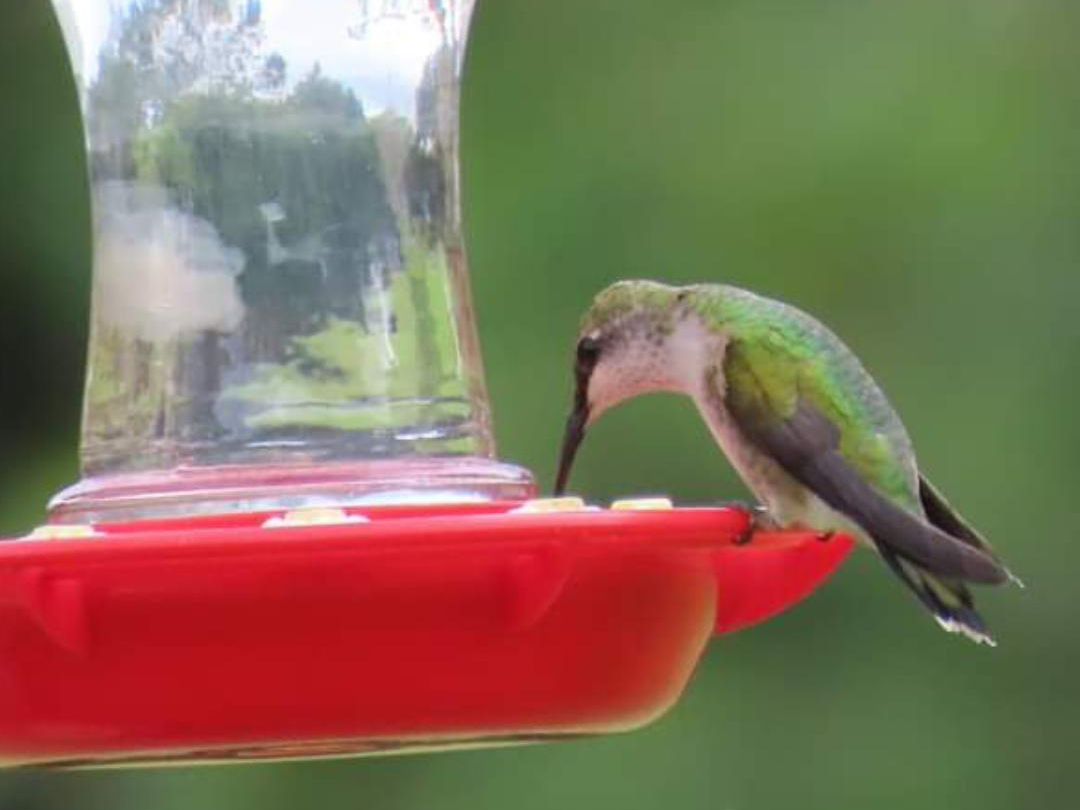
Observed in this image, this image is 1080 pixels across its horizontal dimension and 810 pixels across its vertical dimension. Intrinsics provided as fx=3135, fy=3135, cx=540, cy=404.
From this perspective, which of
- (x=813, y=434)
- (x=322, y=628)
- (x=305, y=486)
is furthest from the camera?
(x=813, y=434)

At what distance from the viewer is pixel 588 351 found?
4.44m

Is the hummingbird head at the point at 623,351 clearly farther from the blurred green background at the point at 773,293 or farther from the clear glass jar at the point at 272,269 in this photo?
the blurred green background at the point at 773,293

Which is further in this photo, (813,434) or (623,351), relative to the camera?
(623,351)

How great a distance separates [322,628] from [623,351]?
1382 millimetres

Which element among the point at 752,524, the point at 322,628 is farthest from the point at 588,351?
the point at 322,628

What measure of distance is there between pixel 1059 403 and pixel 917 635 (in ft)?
2.25

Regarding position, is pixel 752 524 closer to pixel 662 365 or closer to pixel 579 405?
pixel 662 365

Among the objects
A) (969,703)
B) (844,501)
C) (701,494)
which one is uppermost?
(844,501)

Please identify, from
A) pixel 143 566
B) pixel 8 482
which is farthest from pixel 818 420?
pixel 8 482

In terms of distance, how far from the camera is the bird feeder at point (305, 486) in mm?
3082

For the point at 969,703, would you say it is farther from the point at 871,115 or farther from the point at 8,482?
the point at 8,482

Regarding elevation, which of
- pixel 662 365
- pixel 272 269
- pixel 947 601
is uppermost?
pixel 272 269

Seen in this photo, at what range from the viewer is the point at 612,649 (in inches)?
127

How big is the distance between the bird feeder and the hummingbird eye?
0.33 meters
